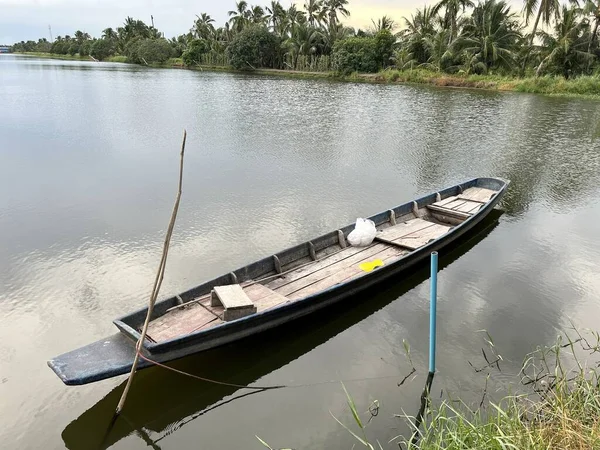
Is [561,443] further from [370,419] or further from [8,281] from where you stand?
[8,281]

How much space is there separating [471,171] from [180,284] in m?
10.3

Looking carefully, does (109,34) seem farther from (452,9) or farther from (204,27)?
(452,9)

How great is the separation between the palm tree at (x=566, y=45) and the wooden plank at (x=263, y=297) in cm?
3426

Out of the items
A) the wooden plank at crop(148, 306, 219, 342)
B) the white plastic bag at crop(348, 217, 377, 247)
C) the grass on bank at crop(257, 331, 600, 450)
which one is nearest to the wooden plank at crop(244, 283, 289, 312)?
the wooden plank at crop(148, 306, 219, 342)

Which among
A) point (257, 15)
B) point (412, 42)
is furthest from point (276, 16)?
point (412, 42)

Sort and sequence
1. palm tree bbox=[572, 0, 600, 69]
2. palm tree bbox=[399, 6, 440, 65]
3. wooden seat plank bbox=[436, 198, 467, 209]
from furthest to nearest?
palm tree bbox=[399, 6, 440, 65] < palm tree bbox=[572, 0, 600, 69] < wooden seat plank bbox=[436, 198, 467, 209]

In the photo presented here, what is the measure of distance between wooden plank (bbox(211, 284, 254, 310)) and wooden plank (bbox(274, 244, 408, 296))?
989mm

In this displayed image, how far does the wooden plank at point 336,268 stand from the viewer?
6.82m

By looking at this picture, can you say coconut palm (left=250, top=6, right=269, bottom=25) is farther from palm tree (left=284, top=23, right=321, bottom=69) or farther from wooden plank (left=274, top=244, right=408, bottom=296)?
wooden plank (left=274, top=244, right=408, bottom=296)

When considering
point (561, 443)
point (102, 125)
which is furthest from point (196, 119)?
point (561, 443)

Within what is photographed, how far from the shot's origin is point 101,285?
7418mm

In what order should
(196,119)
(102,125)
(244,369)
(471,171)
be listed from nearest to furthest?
1. (244,369)
2. (471,171)
3. (102,125)
4. (196,119)

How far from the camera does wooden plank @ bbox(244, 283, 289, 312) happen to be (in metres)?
6.11

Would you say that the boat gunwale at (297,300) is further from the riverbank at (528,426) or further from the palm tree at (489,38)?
the palm tree at (489,38)
